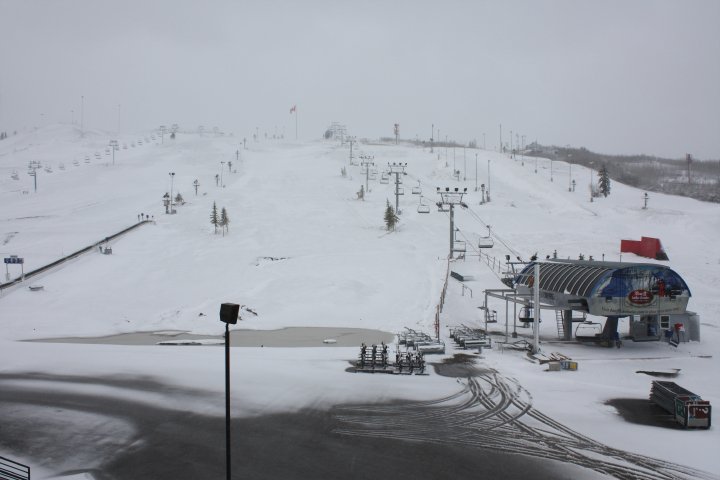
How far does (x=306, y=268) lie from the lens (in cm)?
4428

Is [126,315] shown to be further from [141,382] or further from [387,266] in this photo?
[387,266]

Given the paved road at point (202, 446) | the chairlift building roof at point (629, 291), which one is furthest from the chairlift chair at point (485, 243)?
the paved road at point (202, 446)

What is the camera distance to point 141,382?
2072 centimetres

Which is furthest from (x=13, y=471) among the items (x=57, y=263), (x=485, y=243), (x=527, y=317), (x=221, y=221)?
(x=221, y=221)

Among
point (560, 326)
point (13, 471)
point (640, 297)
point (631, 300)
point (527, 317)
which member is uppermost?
point (640, 297)

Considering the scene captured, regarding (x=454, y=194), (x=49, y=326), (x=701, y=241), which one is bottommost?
(x=49, y=326)

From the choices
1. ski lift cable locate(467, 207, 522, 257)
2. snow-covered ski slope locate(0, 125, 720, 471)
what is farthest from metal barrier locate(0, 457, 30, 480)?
ski lift cable locate(467, 207, 522, 257)

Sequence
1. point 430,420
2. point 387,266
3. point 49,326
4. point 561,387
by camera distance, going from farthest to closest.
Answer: point 387,266 < point 49,326 < point 561,387 < point 430,420

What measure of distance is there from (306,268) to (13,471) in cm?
3152

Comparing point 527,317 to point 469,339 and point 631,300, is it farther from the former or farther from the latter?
point 631,300

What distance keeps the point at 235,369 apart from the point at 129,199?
59.1 metres

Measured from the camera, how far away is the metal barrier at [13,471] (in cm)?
1185

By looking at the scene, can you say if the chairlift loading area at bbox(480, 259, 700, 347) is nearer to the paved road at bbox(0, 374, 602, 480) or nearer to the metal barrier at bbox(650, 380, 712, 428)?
the metal barrier at bbox(650, 380, 712, 428)

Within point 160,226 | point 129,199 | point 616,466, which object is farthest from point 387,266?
point 129,199
